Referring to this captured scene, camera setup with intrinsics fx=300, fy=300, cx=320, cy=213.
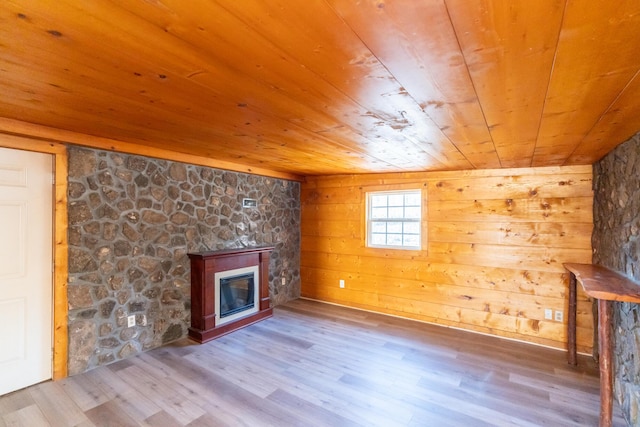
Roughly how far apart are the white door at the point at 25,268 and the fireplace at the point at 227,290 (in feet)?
4.29

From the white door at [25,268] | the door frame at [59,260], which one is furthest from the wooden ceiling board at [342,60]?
the white door at [25,268]

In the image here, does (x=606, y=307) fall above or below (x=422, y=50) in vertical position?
below

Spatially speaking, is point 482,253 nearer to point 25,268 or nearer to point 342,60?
point 342,60

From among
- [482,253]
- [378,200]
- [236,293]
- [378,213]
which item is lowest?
[236,293]

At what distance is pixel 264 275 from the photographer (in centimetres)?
438

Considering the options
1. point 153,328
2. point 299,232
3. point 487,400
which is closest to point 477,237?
point 487,400

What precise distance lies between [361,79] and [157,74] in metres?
0.97

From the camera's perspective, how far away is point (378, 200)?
4672mm

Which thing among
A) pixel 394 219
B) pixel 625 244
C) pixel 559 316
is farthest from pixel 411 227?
pixel 625 244

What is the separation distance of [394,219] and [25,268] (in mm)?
4130

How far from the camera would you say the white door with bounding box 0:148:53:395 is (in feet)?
8.09

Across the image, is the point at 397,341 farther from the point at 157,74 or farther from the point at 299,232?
the point at 157,74

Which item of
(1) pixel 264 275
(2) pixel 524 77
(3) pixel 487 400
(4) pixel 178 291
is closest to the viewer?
(2) pixel 524 77

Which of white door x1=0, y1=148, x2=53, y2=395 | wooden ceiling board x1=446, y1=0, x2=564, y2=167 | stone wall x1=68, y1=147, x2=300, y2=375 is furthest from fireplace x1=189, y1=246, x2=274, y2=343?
wooden ceiling board x1=446, y1=0, x2=564, y2=167
